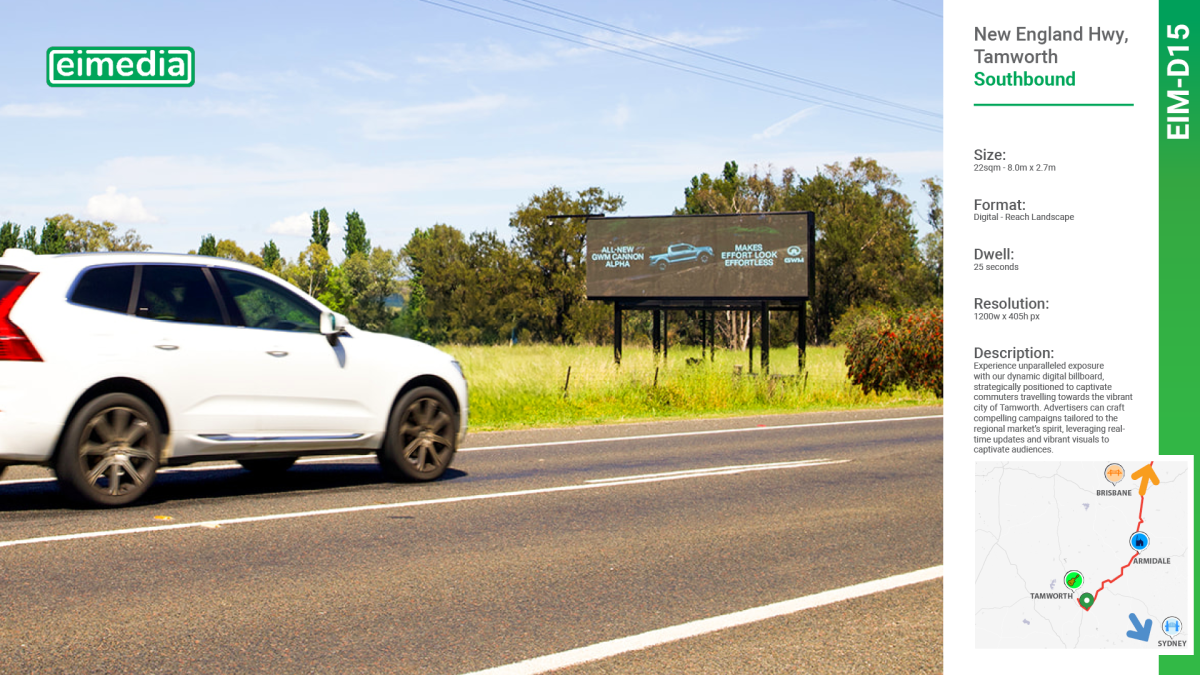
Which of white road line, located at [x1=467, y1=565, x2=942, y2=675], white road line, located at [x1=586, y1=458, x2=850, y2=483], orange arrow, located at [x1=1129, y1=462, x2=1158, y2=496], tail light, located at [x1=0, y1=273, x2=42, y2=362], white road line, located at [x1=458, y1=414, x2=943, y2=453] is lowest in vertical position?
white road line, located at [x1=458, y1=414, x2=943, y2=453]

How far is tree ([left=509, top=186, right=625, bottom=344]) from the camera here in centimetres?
7775

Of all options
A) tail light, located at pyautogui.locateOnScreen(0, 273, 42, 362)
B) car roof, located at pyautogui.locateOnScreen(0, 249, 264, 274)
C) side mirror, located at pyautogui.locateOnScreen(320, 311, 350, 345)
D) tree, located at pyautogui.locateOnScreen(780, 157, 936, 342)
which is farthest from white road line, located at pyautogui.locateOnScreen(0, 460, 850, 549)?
tree, located at pyautogui.locateOnScreen(780, 157, 936, 342)

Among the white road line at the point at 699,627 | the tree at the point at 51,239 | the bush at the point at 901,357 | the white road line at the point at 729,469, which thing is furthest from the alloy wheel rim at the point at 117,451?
the tree at the point at 51,239

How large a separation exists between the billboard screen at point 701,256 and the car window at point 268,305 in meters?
24.0

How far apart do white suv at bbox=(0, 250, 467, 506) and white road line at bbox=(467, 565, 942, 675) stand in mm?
4945

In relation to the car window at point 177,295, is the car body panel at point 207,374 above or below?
below

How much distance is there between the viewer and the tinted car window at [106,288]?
8633 millimetres

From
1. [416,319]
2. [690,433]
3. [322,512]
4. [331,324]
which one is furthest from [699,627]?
[416,319]

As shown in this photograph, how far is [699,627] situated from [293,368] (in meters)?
5.20

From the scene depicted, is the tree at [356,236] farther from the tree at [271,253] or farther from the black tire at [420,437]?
the black tire at [420,437]

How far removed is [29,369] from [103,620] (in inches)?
128

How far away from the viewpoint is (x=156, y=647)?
204 inches

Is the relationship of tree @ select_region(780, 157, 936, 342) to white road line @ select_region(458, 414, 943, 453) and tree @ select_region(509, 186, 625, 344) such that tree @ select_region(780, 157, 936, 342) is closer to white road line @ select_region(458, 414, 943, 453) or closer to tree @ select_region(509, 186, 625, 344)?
tree @ select_region(509, 186, 625, 344)

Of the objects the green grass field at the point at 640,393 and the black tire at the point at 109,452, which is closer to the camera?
the black tire at the point at 109,452
